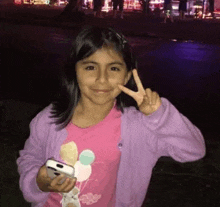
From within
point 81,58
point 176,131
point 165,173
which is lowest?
point 165,173

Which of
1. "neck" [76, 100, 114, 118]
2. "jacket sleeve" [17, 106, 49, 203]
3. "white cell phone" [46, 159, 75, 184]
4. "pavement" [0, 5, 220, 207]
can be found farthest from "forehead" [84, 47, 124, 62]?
"pavement" [0, 5, 220, 207]

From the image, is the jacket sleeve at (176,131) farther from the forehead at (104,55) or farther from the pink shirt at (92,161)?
the forehead at (104,55)

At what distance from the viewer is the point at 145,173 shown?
2.23 metres

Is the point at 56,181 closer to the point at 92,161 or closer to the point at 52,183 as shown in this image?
the point at 52,183

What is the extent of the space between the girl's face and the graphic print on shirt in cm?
35

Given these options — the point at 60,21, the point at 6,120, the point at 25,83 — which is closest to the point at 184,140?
the point at 6,120

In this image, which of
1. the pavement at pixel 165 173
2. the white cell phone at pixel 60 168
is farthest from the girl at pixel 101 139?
the pavement at pixel 165 173

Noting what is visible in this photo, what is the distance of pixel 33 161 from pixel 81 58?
30.1 inches

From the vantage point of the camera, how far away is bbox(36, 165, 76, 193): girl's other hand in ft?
6.18

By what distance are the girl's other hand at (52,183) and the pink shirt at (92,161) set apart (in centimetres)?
18

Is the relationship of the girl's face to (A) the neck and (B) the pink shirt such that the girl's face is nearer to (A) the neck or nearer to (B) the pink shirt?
(A) the neck

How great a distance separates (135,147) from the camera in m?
2.20

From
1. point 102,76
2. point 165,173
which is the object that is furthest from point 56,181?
point 165,173

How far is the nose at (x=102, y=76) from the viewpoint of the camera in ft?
6.89
